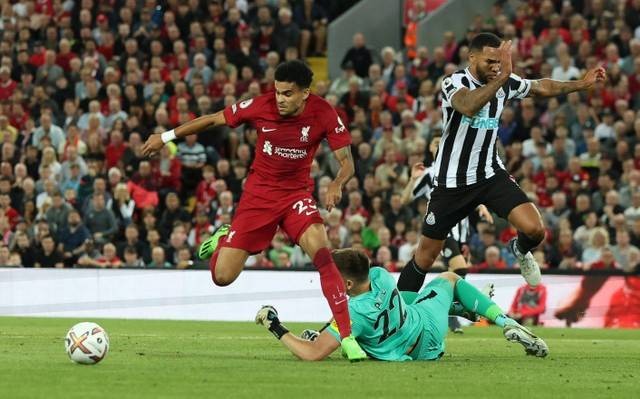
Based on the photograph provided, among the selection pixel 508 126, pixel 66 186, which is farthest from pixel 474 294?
pixel 66 186

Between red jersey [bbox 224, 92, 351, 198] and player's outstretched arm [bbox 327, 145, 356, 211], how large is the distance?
6 centimetres

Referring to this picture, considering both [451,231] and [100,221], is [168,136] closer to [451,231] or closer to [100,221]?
[451,231]

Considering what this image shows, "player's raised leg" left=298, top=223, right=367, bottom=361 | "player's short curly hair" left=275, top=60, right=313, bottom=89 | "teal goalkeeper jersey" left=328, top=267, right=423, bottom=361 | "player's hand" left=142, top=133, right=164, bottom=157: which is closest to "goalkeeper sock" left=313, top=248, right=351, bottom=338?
"player's raised leg" left=298, top=223, right=367, bottom=361

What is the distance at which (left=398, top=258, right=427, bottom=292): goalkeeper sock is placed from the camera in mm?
12688

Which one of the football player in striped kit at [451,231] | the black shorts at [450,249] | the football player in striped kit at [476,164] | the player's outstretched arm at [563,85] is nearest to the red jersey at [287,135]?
the football player in striped kit at [476,164]

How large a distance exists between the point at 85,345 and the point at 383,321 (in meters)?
2.22

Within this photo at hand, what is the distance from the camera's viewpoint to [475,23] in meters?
25.6

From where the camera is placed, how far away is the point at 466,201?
1271cm

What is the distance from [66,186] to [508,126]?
759cm

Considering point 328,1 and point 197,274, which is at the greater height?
point 328,1

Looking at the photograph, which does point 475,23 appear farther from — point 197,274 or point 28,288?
point 28,288

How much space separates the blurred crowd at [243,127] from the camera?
2206 cm

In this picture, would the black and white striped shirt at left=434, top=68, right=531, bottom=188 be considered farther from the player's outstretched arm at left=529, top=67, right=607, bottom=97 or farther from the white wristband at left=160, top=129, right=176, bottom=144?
the white wristband at left=160, top=129, right=176, bottom=144

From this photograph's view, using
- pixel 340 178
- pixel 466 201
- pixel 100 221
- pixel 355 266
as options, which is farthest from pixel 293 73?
pixel 100 221
